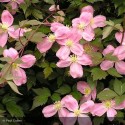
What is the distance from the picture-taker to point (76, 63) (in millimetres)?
1336

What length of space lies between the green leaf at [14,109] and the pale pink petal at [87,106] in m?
0.24

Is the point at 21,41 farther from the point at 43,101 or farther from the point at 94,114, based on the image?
the point at 94,114

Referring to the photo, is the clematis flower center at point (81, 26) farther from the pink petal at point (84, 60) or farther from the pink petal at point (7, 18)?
the pink petal at point (7, 18)

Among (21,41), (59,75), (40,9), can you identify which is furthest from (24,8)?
(59,75)

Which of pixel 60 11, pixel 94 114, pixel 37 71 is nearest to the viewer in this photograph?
pixel 94 114

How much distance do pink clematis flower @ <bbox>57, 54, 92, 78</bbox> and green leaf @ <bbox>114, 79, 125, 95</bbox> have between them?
12 centimetres

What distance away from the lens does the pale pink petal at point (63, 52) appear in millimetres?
1332

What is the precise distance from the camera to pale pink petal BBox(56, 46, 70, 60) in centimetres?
133

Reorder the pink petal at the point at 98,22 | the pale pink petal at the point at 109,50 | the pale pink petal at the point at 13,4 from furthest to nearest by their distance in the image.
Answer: the pale pink petal at the point at 13,4 → the pink petal at the point at 98,22 → the pale pink petal at the point at 109,50

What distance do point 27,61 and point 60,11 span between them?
0.37 metres

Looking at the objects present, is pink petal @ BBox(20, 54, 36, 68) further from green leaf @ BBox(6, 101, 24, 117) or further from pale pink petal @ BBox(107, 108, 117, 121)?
pale pink petal @ BBox(107, 108, 117, 121)

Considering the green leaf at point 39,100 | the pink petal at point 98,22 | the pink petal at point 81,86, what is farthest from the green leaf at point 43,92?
the pink petal at point 98,22

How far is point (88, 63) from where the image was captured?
1.33 meters


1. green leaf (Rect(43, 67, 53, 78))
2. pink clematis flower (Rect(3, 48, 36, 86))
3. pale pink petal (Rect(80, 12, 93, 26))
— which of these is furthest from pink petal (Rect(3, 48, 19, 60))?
pale pink petal (Rect(80, 12, 93, 26))
